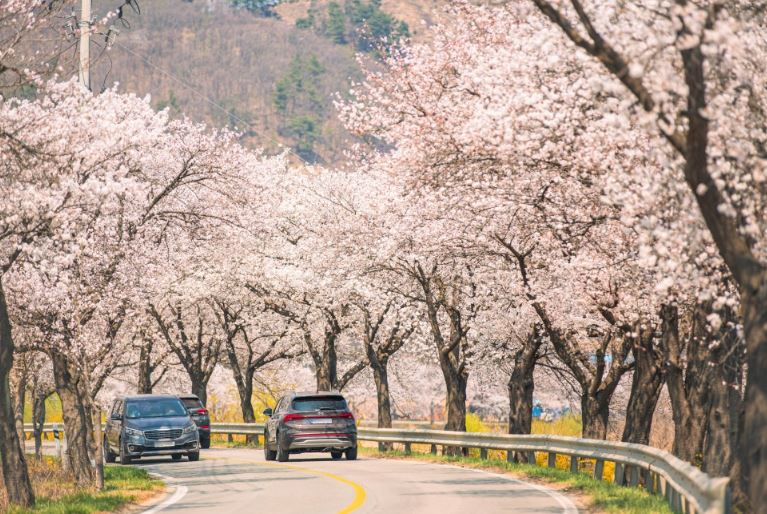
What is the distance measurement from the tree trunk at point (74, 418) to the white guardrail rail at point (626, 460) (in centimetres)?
877

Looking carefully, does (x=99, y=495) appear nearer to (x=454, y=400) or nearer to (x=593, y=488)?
(x=593, y=488)

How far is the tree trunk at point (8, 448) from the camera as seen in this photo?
55.7 ft

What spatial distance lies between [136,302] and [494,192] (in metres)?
10.2

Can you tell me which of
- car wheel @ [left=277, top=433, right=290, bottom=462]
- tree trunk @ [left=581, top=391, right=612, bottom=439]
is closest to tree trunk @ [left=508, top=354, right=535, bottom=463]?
tree trunk @ [left=581, top=391, right=612, bottom=439]

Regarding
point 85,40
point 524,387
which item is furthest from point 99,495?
point 524,387

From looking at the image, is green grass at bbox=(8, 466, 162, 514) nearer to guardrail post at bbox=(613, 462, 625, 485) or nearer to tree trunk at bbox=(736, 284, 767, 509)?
guardrail post at bbox=(613, 462, 625, 485)

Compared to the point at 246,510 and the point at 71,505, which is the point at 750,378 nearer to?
the point at 246,510

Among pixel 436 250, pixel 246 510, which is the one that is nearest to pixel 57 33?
pixel 246 510

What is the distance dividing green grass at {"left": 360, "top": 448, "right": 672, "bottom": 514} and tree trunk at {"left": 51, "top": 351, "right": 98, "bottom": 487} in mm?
8272

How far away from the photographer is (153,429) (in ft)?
101

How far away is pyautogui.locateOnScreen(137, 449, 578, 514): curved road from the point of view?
1644cm

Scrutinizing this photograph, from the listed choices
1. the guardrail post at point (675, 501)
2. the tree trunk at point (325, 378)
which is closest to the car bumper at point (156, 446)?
the tree trunk at point (325, 378)

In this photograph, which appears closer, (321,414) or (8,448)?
(8,448)

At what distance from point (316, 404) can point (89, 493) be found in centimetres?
973
